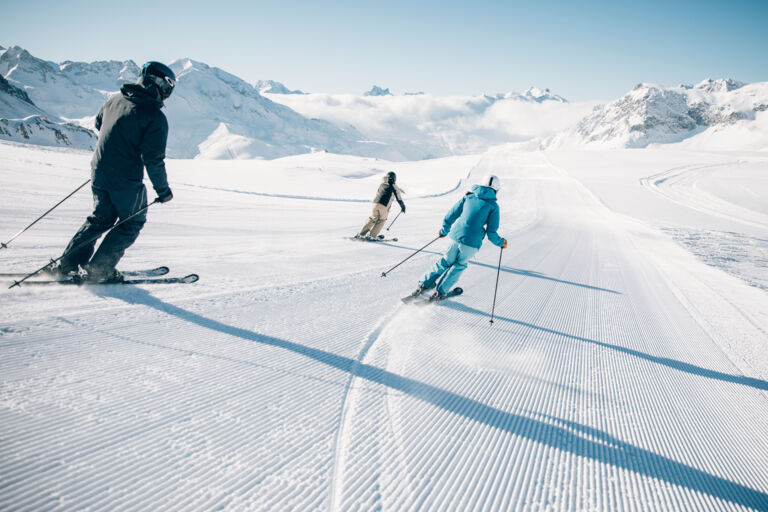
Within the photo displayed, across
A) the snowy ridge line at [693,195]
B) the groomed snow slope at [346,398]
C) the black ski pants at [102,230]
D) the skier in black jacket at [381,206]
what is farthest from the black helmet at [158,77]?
the snowy ridge line at [693,195]

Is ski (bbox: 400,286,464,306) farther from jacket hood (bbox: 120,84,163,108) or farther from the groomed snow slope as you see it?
jacket hood (bbox: 120,84,163,108)

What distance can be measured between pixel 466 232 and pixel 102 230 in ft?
13.9

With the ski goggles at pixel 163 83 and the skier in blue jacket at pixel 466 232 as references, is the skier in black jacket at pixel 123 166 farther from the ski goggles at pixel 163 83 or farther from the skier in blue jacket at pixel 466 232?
the skier in blue jacket at pixel 466 232

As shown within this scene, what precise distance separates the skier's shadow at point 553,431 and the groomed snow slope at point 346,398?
0.06 ft

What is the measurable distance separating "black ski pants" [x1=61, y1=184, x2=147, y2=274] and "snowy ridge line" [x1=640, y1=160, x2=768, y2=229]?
2517 cm

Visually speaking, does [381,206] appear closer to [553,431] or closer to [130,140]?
[130,140]

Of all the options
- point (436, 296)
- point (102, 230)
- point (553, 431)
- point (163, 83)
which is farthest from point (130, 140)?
point (553, 431)

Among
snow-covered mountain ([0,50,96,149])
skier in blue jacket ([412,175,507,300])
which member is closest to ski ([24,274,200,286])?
skier in blue jacket ([412,175,507,300])

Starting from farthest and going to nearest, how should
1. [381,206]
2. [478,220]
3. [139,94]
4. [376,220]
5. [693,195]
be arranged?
1. [693,195]
2. [376,220]
3. [381,206]
4. [478,220]
5. [139,94]

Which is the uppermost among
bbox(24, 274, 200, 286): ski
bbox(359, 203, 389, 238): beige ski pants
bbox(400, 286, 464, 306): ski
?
bbox(359, 203, 389, 238): beige ski pants

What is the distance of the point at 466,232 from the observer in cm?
468

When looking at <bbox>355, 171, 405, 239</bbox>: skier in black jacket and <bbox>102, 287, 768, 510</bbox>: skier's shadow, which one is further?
<bbox>355, 171, 405, 239</bbox>: skier in black jacket

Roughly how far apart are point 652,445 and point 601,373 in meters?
1.02

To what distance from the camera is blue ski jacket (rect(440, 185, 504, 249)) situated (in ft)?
15.3
